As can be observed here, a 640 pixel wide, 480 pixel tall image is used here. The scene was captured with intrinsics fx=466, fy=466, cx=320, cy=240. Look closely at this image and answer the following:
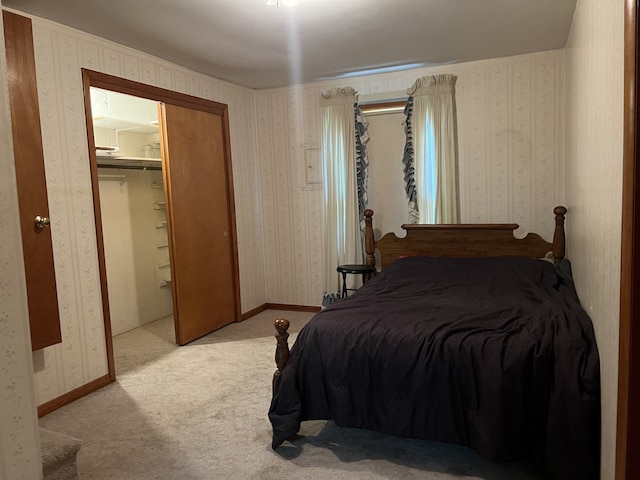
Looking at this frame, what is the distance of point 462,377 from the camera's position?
206 cm

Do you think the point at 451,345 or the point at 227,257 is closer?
the point at 451,345

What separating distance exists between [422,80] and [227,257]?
2500 millimetres

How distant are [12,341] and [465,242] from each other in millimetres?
3629

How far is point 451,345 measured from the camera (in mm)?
2117

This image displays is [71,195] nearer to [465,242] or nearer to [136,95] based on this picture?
[136,95]

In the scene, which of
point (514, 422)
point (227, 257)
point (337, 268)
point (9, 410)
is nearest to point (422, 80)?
point (337, 268)

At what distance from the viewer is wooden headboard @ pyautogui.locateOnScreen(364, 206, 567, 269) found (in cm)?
382

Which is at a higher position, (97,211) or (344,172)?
(344,172)

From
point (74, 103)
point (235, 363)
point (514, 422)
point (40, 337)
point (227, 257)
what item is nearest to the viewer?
point (514, 422)

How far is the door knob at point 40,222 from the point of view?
105 inches

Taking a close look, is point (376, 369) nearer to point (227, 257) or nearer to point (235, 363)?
point (235, 363)

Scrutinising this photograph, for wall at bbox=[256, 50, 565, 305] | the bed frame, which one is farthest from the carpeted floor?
wall at bbox=[256, 50, 565, 305]

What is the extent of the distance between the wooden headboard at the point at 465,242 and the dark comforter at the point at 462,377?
1117 millimetres

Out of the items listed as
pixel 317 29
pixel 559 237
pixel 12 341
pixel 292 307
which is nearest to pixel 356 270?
pixel 292 307
